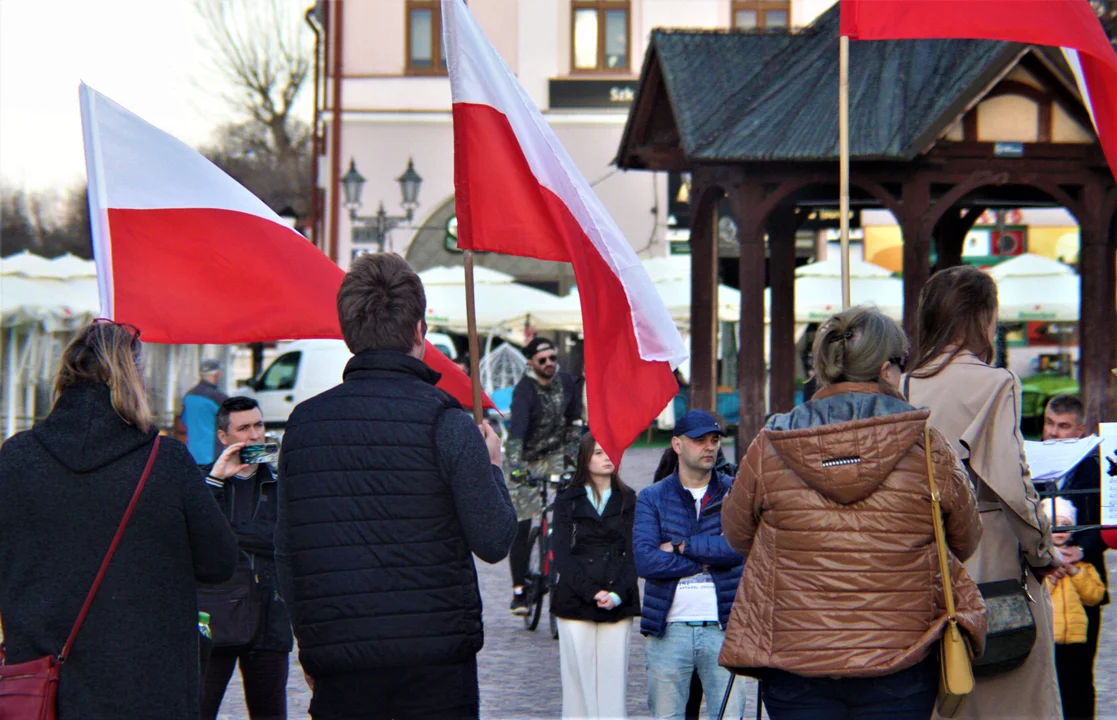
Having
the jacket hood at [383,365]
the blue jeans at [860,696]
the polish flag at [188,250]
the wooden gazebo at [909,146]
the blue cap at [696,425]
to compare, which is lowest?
the blue jeans at [860,696]

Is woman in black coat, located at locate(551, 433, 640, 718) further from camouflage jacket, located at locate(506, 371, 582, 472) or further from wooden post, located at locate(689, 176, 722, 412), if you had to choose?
wooden post, located at locate(689, 176, 722, 412)

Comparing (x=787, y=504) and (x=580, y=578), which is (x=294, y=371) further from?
(x=787, y=504)

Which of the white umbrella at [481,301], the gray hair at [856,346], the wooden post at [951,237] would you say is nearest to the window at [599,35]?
the white umbrella at [481,301]

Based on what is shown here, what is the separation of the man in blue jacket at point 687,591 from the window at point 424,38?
94.7ft

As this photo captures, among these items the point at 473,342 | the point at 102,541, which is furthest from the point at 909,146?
the point at 102,541

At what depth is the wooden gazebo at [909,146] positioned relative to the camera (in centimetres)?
1241

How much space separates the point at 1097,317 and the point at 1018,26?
254 inches

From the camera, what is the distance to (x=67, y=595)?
414 centimetres

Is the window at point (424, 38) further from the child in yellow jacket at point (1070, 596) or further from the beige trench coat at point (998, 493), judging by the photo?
the beige trench coat at point (998, 493)

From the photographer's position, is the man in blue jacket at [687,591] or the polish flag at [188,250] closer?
the polish flag at [188,250]

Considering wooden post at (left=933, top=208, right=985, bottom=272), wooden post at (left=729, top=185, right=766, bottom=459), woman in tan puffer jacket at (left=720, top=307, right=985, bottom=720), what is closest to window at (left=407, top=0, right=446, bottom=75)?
wooden post at (left=933, top=208, right=985, bottom=272)

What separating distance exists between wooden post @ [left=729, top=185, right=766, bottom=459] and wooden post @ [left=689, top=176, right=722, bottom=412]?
2.18ft

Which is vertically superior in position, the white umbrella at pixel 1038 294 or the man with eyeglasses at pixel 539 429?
the white umbrella at pixel 1038 294

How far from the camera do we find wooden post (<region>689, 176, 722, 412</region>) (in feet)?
44.8
